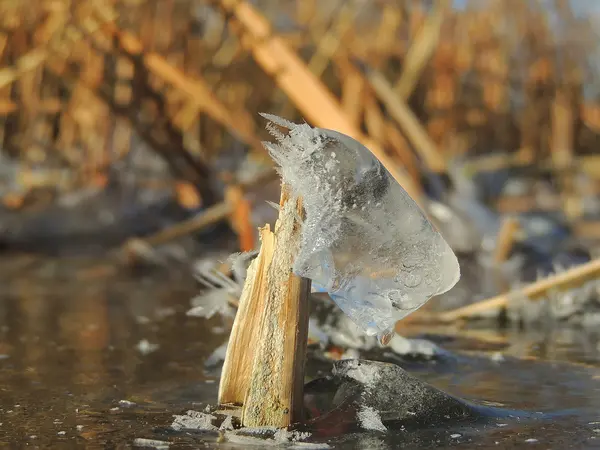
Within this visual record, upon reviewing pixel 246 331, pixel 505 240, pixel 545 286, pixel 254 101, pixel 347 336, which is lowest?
pixel 246 331

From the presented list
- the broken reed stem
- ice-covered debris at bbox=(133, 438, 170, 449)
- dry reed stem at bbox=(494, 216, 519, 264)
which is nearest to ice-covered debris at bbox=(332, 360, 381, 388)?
ice-covered debris at bbox=(133, 438, 170, 449)

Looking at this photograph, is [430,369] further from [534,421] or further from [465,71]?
[465,71]

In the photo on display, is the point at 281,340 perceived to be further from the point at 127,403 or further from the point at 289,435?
the point at 127,403

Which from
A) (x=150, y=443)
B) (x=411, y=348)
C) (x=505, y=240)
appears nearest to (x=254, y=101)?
(x=505, y=240)

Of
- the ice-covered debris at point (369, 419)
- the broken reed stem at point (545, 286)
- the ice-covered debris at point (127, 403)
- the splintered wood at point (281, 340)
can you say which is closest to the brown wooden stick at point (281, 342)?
the splintered wood at point (281, 340)

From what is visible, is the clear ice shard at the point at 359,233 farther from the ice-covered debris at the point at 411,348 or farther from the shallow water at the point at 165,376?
the ice-covered debris at the point at 411,348
